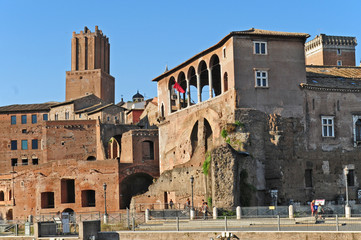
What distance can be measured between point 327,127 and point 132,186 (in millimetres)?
20364

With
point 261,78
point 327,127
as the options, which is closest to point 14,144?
point 261,78

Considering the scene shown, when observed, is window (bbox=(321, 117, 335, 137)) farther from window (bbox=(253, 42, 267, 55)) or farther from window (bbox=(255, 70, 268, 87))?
window (bbox=(253, 42, 267, 55))

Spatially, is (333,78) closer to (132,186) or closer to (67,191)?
(132,186)

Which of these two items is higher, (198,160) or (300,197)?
(198,160)

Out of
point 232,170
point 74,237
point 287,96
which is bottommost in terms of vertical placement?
point 74,237

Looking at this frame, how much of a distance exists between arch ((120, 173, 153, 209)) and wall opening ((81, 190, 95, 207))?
12.3ft

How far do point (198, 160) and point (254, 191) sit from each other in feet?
21.1

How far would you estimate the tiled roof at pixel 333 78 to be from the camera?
45.6m

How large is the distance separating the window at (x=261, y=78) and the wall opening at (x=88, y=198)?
21.4 metres

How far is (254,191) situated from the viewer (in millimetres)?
40844

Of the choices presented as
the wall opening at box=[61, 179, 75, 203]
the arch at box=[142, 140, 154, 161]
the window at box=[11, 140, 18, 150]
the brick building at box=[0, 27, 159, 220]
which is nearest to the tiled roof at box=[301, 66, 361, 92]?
the brick building at box=[0, 27, 159, 220]

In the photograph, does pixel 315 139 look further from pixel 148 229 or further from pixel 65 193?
pixel 65 193

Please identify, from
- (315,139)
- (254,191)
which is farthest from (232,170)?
(315,139)

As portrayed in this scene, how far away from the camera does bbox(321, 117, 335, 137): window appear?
4503cm
